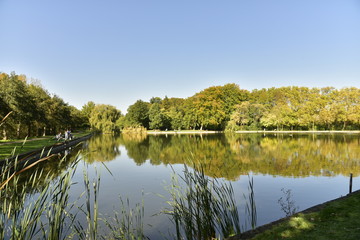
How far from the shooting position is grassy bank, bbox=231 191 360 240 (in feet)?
11.8

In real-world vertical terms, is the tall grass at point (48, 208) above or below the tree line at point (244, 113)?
below

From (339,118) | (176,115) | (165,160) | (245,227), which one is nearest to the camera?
(245,227)

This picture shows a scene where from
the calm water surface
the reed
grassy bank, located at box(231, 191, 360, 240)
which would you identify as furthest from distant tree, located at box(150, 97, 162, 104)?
grassy bank, located at box(231, 191, 360, 240)

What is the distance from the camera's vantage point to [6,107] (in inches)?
699

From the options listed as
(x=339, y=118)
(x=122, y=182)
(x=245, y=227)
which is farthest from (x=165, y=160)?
(x=339, y=118)

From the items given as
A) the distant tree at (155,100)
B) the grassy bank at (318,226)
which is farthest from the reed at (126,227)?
the distant tree at (155,100)

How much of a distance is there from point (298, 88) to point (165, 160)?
4249 centimetres

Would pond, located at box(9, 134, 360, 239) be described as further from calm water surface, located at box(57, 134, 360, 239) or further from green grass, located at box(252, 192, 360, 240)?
green grass, located at box(252, 192, 360, 240)

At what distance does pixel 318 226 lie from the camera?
3.92 m

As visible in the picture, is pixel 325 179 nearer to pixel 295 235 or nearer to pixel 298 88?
pixel 295 235

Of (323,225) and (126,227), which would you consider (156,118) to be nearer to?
(126,227)

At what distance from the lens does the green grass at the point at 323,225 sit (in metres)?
3.57

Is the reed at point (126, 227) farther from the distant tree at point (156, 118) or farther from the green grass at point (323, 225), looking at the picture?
the distant tree at point (156, 118)

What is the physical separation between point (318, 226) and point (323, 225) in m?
0.10
